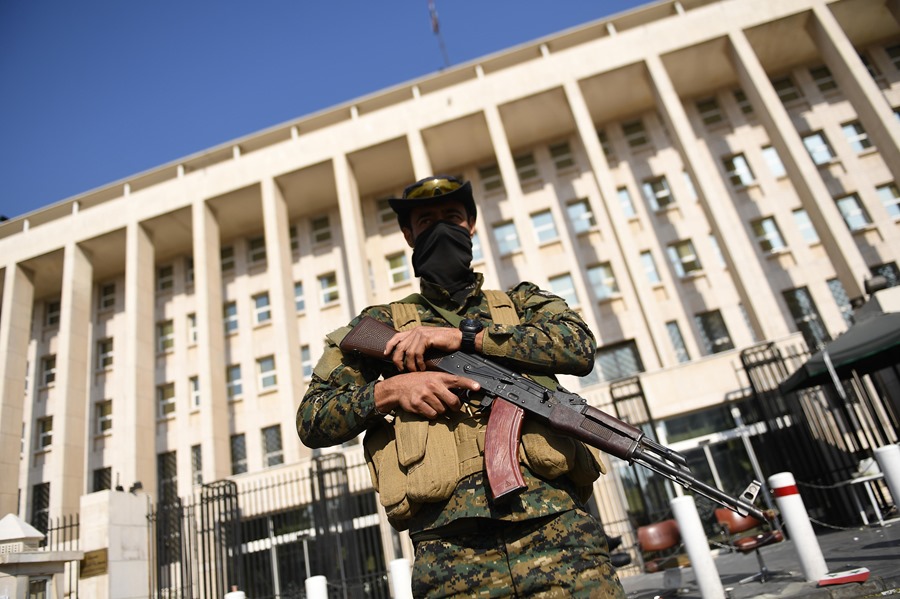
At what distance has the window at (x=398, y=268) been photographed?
2406cm

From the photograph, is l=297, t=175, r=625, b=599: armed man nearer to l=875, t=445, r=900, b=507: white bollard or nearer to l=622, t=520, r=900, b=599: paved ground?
l=622, t=520, r=900, b=599: paved ground

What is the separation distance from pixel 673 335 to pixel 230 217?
19477 mm

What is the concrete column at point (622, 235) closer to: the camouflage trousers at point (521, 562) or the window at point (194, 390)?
the window at point (194, 390)

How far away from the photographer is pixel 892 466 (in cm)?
574

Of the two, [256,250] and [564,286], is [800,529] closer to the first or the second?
[564,286]

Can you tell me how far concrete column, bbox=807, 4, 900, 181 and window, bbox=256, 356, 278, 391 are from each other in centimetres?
2404

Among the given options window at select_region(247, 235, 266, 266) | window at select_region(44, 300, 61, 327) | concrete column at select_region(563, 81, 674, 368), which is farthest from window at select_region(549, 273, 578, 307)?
window at select_region(44, 300, 61, 327)

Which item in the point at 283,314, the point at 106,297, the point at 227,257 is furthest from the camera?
the point at 106,297

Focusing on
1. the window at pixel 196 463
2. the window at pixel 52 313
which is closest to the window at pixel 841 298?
the window at pixel 196 463

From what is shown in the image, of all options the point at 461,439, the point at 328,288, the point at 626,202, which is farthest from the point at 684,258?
the point at 461,439

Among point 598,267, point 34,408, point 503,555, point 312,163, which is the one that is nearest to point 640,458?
point 503,555

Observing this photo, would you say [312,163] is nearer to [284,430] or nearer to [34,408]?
[284,430]

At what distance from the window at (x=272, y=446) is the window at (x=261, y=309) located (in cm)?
482

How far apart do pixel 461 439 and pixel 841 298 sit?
75.9 feet
